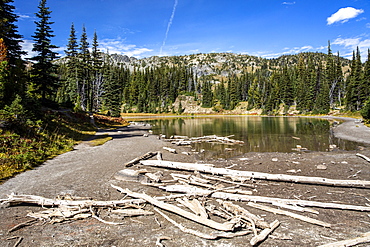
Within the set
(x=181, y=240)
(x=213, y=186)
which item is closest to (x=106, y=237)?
(x=181, y=240)

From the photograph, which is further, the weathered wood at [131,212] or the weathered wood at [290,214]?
the weathered wood at [131,212]

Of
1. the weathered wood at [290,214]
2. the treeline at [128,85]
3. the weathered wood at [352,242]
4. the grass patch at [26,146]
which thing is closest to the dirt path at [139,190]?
the weathered wood at [290,214]

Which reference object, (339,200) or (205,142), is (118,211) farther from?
(205,142)

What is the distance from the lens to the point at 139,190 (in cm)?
985

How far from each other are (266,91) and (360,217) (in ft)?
392

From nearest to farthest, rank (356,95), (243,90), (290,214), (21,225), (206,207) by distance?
A: (21,225), (290,214), (206,207), (356,95), (243,90)

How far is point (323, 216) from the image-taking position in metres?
7.57

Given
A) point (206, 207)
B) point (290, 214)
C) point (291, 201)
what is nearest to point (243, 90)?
point (291, 201)

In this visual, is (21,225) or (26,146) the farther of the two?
(26,146)

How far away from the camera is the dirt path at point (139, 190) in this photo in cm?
613

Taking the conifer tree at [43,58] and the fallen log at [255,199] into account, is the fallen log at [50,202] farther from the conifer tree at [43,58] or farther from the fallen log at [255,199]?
the conifer tree at [43,58]

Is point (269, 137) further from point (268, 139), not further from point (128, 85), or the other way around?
point (128, 85)

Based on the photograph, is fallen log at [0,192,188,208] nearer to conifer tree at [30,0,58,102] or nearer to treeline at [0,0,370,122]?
treeline at [0,0,370,122]

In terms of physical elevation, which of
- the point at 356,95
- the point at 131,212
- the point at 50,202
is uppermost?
the point at 356,95
